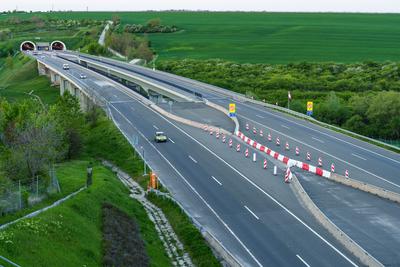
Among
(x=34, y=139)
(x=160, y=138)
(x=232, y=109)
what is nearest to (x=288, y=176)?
(x=160, y=138)

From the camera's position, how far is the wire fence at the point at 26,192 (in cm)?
2706

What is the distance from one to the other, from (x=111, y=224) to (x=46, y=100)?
73.7 metres

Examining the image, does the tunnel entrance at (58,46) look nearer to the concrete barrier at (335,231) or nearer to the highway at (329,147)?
the highway at (329,147)

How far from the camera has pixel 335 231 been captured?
2964 cm

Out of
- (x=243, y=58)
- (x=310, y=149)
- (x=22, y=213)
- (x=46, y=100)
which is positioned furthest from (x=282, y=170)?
(x=243, y=58)

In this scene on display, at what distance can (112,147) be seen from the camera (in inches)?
2115

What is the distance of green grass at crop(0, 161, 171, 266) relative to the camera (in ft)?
71.1

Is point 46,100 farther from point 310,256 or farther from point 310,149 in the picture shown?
point 310,256

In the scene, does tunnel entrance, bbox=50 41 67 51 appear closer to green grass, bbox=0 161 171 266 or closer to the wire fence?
green grass, bbox=0 161 171 266

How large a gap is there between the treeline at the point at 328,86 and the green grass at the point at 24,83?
27374 mm

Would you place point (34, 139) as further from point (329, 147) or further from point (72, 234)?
point (329, 147)

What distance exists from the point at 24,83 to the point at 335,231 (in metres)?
101

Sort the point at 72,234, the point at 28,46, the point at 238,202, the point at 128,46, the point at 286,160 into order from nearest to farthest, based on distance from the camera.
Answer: the point at 72,234
the point at 238,202
the point at 286,160
the point at 128,46
the point at 28,46

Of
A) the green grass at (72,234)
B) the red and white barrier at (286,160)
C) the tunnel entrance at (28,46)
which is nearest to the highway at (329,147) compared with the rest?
the red and white barrier at (286,160)
